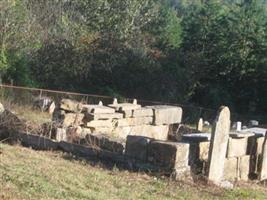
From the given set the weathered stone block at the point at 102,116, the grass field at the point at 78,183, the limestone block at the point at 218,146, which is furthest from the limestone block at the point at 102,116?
the limestone block at the point at 218,146

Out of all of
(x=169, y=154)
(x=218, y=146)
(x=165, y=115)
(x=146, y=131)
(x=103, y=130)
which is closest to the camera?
(x=169, y=154)

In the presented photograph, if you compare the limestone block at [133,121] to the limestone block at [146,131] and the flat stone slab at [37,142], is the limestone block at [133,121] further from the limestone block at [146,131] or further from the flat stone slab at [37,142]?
the flat stone slab at [37,142]

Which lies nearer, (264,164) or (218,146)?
(218,146)

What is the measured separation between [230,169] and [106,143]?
2.64 metres

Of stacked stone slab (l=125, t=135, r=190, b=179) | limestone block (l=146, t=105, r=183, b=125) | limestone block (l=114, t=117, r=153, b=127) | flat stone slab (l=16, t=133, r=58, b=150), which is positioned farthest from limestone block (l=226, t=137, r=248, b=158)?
limestone block (l=146, t=105, r=183, b=125)

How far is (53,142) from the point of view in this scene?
13.4 metres

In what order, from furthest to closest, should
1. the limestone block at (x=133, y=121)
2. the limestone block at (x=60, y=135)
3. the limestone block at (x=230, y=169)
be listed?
the limestone block at (x=133, y=121)
the limestone block at (x=60, y=135)
the limestone block at (x=230, y=169)

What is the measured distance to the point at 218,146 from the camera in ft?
39.4

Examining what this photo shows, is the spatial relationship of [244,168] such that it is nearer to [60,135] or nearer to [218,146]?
[218,146]

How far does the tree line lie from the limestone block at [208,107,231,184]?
15.7 metres

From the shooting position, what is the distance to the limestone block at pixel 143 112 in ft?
55.7

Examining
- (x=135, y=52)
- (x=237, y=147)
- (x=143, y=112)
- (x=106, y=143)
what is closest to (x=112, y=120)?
(x=143, y=112)

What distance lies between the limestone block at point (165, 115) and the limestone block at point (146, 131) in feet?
0.62

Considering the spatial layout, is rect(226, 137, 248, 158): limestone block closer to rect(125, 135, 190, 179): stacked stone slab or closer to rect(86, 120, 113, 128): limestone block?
rect(125, 135, 190, 179): stacked stone slab
